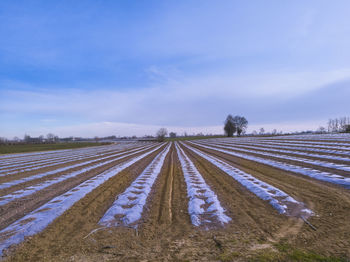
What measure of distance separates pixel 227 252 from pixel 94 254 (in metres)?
2.74

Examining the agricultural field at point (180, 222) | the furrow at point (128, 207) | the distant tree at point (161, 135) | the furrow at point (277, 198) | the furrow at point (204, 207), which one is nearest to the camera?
the agricultural field at point (180, 222)

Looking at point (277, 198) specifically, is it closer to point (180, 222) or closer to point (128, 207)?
point (180, 222)

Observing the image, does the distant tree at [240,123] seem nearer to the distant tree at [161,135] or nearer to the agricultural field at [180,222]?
the distant tree at [161,135]

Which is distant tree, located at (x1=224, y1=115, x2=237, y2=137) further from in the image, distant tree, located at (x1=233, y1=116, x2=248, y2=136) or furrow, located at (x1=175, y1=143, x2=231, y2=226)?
furrow, located at (x1=175, y1=143, x2=231, y2=226)

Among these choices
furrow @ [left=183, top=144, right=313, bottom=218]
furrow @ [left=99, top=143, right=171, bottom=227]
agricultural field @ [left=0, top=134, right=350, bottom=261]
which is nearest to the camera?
agricultural field @ [left=0, top=134, right=350, bottom=261]

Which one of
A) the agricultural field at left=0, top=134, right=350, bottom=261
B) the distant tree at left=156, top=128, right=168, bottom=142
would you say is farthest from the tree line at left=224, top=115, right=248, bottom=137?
the agricultural field at left=0, top=134, right=350, bottom=261

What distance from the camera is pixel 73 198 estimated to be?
6.98 meters

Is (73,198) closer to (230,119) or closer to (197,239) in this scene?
(197,239)

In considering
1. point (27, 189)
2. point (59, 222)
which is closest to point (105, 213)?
point (59, 222)

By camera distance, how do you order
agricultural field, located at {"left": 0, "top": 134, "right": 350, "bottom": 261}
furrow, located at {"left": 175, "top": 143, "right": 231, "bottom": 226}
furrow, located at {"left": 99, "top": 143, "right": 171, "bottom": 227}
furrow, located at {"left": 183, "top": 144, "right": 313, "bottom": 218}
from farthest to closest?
furrow, located at {"left": 183, "top": 144, "right": 313, "bottom": 218}, furrow, located at {"left": 99, "top": 143, "right": 171, "bottom": 227}, furrow, located at {"left": 175, "top": 143, "right": 231, "bottom": 226}, agricultural field, located at {"left": 0, "top": 134, "right": 350, "bottom": 261}

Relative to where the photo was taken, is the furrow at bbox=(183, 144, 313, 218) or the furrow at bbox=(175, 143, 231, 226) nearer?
the furrow at bbox=(175, 143, 231, 226)

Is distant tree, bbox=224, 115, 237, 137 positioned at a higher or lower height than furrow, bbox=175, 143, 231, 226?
higher

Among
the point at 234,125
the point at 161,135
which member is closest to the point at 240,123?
the point at 234,125

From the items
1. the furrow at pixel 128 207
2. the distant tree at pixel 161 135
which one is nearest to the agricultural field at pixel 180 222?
the furrow at pixel 128 207
